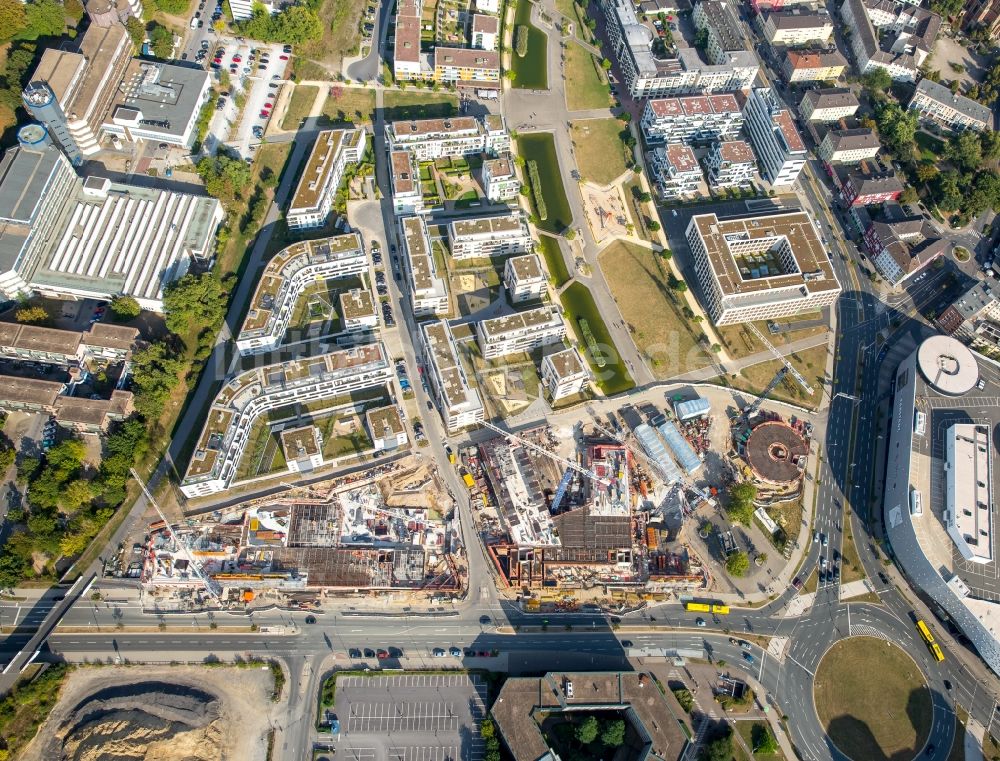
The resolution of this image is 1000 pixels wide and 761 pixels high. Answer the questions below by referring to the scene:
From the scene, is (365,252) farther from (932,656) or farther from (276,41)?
(932,656)

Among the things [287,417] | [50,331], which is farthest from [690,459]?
[50,331]

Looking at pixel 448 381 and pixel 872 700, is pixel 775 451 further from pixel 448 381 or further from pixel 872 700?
pixel 448 381

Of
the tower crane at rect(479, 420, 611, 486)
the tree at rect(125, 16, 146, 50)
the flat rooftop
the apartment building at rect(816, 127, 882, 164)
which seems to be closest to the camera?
the tower crane at rect(479, 420, 611, 486)

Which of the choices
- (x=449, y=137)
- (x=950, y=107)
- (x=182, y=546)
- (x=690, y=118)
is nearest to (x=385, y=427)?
(x=182, y=546)

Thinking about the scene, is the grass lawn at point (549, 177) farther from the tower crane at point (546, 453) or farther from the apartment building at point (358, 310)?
the tower crane at point (546, 453)

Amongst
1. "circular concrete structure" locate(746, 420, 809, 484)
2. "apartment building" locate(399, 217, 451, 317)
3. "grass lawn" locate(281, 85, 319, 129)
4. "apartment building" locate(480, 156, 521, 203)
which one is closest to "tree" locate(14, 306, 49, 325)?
"grass lawn" locate(281, 85, 319, 129)

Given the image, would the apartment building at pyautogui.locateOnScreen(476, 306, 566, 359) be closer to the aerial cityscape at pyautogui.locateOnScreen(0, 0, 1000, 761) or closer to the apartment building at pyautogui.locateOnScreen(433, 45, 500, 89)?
the aerial cityscape at pyautogui.locateOnScreen(0, 0, 1000, 761)

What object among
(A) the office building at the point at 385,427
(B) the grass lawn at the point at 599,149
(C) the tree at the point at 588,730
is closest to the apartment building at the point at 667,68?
Answer: (B) the grass lawn at the point at 599,149
